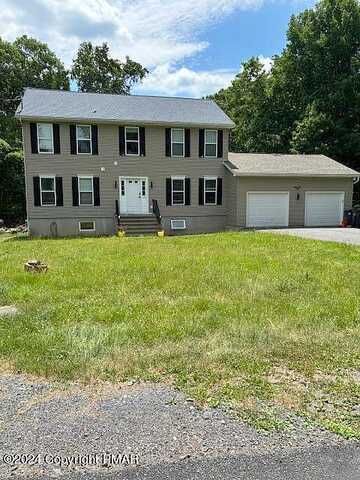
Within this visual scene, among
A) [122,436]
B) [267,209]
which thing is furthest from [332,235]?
[122,436]

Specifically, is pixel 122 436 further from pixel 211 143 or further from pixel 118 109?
pixel 118 109

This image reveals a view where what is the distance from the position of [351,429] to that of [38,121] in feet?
55.8

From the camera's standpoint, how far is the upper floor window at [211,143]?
61.0 feet

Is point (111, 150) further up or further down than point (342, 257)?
further up

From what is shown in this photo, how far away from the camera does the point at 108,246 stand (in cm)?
1188

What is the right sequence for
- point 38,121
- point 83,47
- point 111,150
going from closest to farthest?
point 38,121
point 111,150
point 83,47

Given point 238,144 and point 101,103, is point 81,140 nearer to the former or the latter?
point 101,103

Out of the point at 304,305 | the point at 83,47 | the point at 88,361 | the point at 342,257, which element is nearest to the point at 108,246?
the point at 342,257

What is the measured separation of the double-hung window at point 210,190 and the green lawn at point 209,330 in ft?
34.5

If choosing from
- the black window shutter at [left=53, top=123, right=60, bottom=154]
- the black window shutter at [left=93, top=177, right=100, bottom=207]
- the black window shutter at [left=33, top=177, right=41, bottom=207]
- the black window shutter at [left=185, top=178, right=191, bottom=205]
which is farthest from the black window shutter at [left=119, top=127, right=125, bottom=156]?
the black window shutter at [left=33, top=177, right=41, bottom=207]

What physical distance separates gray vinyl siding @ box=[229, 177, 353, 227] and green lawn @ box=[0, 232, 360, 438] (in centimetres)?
970

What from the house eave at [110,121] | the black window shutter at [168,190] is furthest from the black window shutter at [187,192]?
the house eave at [110,121]

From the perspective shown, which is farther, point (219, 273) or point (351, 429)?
point (219, 273)

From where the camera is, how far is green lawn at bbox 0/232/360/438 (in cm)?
312
